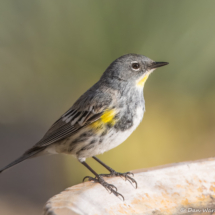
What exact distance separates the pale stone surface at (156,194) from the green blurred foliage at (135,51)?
2238mm

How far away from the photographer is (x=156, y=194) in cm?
241

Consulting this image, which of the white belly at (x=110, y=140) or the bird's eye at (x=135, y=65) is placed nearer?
the white belly at (x=110, y=140)

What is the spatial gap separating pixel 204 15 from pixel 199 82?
106 cm

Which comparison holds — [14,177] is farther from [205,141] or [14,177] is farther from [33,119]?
[205,141]

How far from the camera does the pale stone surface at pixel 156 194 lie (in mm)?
2127

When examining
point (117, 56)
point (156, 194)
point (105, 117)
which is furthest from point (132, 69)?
point (117, 56)

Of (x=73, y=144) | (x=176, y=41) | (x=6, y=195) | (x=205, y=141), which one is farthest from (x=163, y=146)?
(x=6, y=195)

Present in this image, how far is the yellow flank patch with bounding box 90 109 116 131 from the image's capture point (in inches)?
118

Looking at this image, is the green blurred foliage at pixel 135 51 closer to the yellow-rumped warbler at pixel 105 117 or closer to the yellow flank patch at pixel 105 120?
the yellow-rumped warbler at pixel 105 117

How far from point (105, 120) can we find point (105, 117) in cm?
3

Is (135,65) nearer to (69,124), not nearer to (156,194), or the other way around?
(69,124)

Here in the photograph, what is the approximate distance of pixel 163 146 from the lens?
195 inches

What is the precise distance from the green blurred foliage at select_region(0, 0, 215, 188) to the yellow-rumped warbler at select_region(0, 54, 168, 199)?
148cm

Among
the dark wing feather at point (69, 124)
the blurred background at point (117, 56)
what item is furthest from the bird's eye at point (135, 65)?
the blurred background at point (117, 56)
